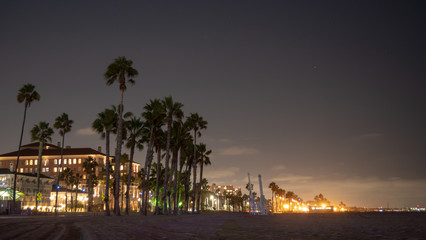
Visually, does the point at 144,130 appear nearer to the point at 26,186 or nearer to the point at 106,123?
the point at 106,123

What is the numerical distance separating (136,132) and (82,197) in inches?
2916

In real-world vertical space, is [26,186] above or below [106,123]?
below

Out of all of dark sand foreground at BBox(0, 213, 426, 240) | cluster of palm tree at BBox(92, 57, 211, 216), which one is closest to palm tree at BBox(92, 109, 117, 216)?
cluster of palm tree at BBox(92, 57, 211, 216)

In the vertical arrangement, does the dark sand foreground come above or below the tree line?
below

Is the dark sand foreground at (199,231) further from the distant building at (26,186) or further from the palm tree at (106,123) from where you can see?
the distant building at (26,186)

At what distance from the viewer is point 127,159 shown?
9219 cm

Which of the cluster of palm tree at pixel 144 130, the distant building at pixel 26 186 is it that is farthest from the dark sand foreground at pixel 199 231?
the distant building at pixel 26 186

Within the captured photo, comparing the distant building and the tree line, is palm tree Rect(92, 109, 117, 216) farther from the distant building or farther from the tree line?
the distant building

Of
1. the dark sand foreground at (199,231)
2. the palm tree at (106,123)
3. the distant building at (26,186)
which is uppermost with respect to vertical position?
the palm tree at (106,123)

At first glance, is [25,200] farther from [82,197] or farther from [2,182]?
[82,197]

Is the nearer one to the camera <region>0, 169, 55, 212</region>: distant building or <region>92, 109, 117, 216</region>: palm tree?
<region>92, 109, 117, 216</region>: palm tree

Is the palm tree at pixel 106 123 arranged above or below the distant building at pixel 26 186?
above

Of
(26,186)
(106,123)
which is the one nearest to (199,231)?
(106,123)

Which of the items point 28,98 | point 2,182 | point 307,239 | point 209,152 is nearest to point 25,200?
point 2,182
